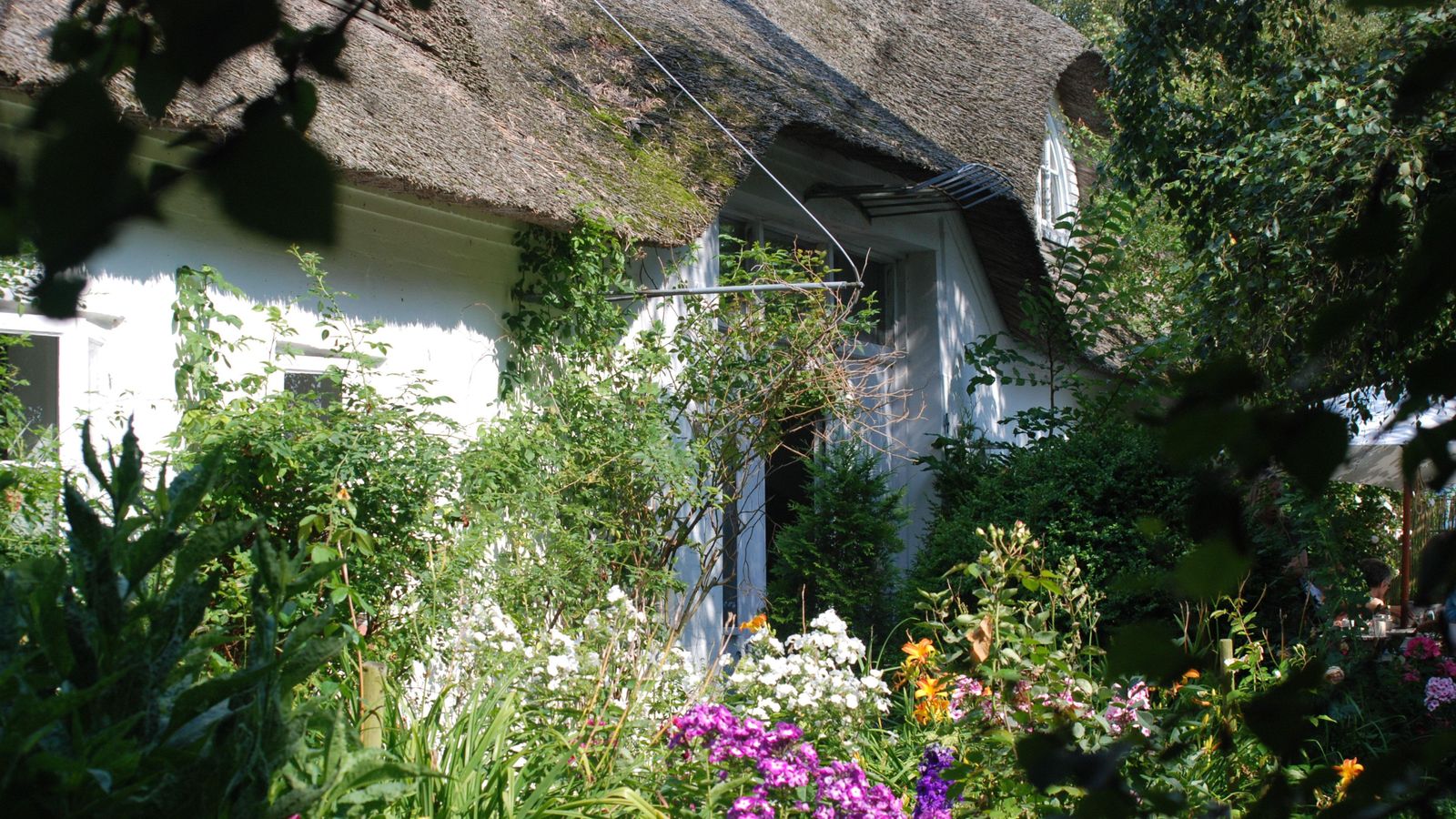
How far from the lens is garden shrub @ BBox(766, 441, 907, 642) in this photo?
20.3ft

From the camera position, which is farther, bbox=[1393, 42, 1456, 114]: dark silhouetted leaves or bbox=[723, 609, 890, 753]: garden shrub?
bbox=[723, 609, 890, 753]: garden shrub

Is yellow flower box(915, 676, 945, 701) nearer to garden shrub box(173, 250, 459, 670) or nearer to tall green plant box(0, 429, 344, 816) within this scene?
garden shrub box(173, 250, 459, 670)

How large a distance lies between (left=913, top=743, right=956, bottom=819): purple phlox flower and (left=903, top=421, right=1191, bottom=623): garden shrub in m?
2.47

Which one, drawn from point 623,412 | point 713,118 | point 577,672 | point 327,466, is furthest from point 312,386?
point 713,118

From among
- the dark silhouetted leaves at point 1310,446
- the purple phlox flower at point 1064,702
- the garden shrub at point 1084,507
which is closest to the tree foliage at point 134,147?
the dark silhouetted leaves at point 1310,446

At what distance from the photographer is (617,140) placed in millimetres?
5438

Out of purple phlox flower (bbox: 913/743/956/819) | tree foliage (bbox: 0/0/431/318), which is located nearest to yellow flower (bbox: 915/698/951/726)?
purple phlox flower (bbox: 913/743/956/819)

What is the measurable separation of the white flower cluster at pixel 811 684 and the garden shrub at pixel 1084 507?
96.0 inches

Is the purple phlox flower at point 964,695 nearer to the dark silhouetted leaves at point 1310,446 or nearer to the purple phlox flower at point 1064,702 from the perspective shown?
the purple phlox flower at point 1064,702

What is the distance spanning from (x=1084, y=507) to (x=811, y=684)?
3.41 meters

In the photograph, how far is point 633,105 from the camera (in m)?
5.81

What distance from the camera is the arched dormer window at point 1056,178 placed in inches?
411

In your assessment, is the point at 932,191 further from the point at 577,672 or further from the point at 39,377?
the point at 39,377

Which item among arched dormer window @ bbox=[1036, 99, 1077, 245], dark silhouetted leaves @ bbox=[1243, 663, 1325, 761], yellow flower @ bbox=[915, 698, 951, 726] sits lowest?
yellow flower @ bbox=[915, 698, 951, 726]
